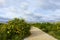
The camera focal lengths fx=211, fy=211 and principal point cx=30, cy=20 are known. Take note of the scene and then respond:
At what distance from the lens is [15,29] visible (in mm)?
14047

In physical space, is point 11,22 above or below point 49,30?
above

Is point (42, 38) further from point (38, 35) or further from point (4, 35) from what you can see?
point (4, 35)

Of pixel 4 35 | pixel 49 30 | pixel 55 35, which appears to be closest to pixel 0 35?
pixel 4 35

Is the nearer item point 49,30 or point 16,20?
point 16,20

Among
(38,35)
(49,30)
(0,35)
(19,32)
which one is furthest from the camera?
(49,30)

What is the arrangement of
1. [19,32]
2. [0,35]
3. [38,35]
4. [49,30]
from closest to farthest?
[0,35]
[19,32]
[38,35]
[49,30]

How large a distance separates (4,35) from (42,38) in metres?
2.49

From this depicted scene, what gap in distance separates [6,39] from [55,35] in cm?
410

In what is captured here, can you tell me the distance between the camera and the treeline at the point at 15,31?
1318 cm

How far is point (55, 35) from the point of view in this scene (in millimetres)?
15445

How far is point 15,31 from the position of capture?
13859 mm

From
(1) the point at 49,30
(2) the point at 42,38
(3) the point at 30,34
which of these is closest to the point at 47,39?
(2) the point at 42,38

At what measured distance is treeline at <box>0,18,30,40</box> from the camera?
13176mm

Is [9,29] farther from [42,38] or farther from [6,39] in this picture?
[42,38]
